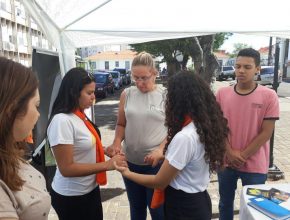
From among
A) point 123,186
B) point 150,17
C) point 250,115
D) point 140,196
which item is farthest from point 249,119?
point 123,186

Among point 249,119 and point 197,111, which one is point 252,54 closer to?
point 249,119

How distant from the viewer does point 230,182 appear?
2807 millimetres

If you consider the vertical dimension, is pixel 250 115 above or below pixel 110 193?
above

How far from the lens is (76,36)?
117 inches

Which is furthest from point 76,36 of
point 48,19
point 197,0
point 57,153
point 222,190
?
point 222,190

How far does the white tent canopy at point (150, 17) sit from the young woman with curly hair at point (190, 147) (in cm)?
111

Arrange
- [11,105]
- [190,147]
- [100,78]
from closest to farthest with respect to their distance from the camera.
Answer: [11,105] → [190,147] → [100,78]

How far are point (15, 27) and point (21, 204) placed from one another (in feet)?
101

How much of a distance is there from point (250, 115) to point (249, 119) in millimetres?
36

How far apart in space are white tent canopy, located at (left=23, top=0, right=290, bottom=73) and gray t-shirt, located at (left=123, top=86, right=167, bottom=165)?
2.44 feet

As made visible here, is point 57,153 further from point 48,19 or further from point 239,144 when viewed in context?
point 239,144

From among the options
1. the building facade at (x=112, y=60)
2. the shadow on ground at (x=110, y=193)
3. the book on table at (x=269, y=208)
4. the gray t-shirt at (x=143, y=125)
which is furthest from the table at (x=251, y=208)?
the building facade at (x=112, y=60)

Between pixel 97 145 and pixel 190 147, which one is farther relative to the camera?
pixel 97 145

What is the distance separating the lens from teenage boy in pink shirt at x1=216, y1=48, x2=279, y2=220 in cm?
257
